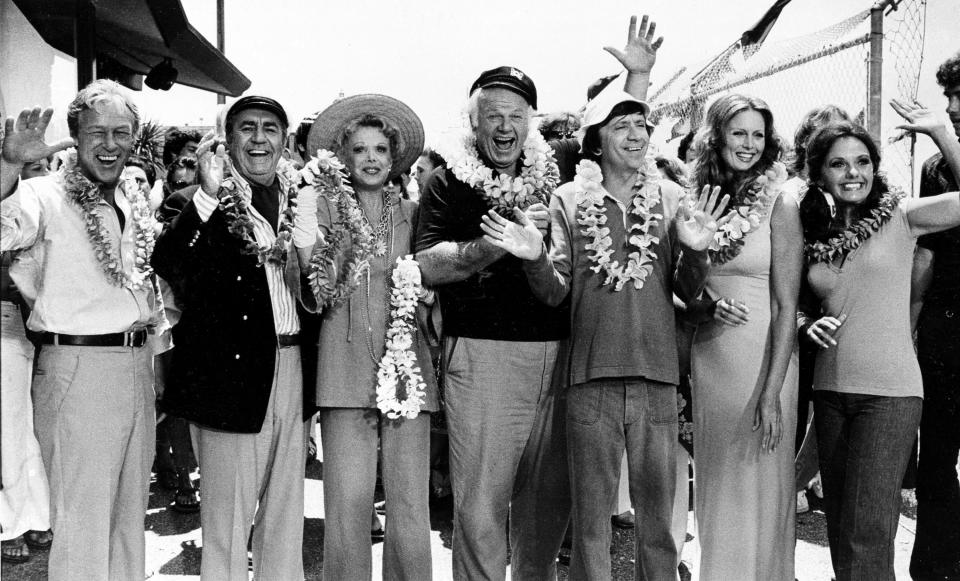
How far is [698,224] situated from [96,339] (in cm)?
260

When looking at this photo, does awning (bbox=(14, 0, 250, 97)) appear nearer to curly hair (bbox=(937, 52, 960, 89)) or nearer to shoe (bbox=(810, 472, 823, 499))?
curly hair (bbox=(937, 52, 960, 89))

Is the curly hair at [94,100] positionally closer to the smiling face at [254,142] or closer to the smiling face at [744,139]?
the smiling face at [254,142]

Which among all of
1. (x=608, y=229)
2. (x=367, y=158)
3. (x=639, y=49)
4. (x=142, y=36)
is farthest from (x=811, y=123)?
(x=142, y=36)

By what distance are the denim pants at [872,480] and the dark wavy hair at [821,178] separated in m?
0.77

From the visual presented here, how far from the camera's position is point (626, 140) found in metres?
3.48

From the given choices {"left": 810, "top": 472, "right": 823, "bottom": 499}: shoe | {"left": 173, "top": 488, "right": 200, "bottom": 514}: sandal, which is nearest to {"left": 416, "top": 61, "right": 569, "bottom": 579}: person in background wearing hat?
{"left": 173, "top": 488, "right": 200, "bottom": 514}: sandal

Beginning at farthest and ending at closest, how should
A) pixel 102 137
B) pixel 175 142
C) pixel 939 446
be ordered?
pixel 175 142, pixel 939 446, pixel 102 137

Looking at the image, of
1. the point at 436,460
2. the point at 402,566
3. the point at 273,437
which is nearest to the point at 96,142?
the point at 273,437

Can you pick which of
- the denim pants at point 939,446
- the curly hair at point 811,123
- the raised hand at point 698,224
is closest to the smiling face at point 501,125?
the raised hand at point 698,224

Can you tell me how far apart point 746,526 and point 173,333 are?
8.79 ft

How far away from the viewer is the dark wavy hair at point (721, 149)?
376cm

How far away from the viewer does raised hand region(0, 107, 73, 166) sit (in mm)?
3182

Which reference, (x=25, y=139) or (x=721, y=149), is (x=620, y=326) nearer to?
(x=721, y=149)

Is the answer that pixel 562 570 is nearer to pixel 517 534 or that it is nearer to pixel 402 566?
pixel 517 534
